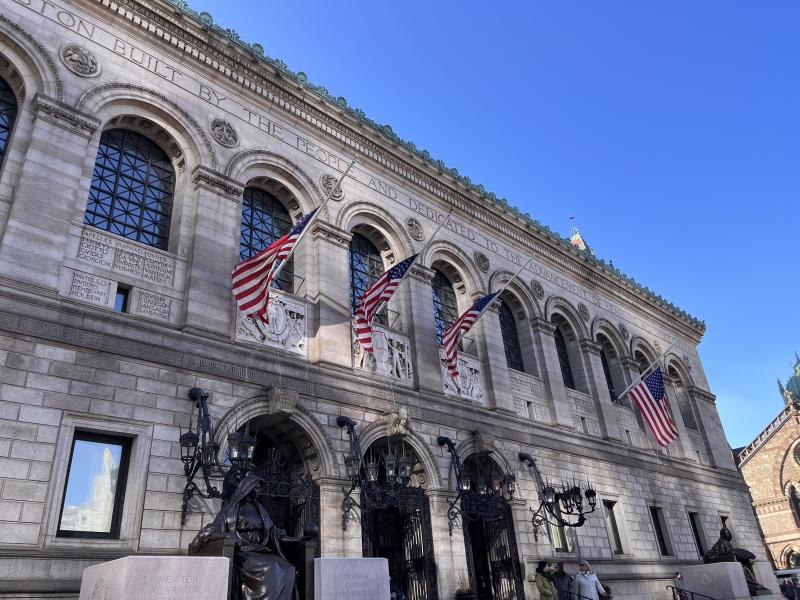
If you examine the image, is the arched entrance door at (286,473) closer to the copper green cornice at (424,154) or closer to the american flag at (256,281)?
the american flag at (256,281)

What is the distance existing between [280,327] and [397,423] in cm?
388

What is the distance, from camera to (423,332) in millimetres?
18734

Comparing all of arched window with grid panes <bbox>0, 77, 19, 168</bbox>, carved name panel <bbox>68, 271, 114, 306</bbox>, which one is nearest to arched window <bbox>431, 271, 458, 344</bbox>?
carved name panel <bbox>68, 271, 114, 306</bbox>

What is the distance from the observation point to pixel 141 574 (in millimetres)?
6355

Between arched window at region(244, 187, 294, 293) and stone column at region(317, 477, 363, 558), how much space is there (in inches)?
210

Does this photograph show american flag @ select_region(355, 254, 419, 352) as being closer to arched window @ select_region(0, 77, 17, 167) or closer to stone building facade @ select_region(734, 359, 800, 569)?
arched window @ select_region(0, 77, 17, 167)

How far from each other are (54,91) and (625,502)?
72.5 ft

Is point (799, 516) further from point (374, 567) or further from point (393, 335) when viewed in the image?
point (374, 567)

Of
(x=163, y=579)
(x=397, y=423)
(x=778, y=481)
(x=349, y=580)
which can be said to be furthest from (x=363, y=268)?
(x=778, y=481)

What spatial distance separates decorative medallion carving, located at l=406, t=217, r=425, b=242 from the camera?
803 inches

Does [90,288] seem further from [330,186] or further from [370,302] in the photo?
[330,186]

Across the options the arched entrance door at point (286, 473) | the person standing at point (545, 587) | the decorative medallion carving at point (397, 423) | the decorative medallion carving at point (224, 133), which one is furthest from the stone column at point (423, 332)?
the decorative medallion carving at point (224, 133)

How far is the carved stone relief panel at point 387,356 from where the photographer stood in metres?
16.4

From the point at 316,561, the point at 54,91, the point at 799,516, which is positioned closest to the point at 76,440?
the point at 316,561
